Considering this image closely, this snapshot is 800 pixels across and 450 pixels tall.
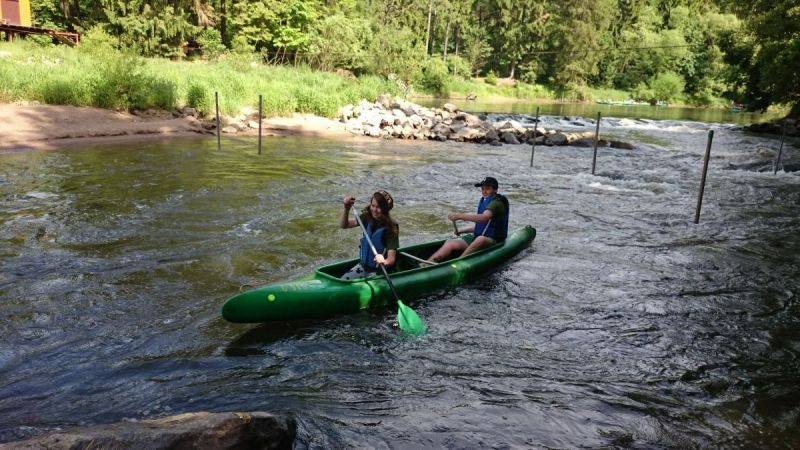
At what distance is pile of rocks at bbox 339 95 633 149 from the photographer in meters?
21.7

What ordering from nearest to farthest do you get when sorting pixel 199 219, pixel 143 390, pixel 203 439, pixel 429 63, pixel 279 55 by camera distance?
pixel 203 439, pixel 143 390, pixel 199 219, pixel 279 55, pixel 429 63

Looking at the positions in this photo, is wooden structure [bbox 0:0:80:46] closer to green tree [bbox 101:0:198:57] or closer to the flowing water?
green tree [bbox 101:0:198:57]

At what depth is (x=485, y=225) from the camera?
283 inches

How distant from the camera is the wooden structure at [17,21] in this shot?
2405 cm

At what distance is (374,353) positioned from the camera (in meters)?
4.86

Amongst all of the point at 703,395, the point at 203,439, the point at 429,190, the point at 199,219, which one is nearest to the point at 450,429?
the point at 203,439

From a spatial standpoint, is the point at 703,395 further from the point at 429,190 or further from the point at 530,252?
the point at 429,190

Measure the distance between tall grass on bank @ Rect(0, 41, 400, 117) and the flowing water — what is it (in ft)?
19.2

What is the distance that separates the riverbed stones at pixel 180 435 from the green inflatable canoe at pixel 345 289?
5.45 ft

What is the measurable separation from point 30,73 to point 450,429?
17.8 metres

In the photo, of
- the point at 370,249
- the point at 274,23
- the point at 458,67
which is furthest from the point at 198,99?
the point at 458,67

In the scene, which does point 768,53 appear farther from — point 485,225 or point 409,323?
point 409,323

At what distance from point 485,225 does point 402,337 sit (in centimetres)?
249

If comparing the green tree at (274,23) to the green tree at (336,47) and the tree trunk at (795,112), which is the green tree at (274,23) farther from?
the tree trunk at (795,112)
